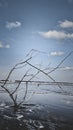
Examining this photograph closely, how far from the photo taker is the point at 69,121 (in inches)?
563

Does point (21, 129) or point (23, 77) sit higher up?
point (23, 77)

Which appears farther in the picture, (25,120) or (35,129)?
(25,120)

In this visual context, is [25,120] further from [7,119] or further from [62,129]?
[62,129]

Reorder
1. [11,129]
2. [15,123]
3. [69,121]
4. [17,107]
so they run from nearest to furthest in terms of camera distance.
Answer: [11,129]
[15,123]
[69,121]
[17,107]

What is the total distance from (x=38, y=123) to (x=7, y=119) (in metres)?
2.44

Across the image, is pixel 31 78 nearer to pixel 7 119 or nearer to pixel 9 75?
pixel 9 75

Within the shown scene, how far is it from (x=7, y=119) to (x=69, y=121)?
4.59 metres

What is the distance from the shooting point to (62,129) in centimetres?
1227

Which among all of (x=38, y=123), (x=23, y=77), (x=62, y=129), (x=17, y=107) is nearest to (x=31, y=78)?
(x=23, y=77)

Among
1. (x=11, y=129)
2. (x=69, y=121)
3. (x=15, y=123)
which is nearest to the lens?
(x=11, y=129)

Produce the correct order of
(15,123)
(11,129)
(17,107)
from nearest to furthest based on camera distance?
1. (11,129)
2. (15,123)
3. (17,107)

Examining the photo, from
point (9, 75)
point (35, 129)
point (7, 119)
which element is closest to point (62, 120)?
point (35, 129)

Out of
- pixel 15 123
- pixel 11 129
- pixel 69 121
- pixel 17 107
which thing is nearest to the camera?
pixel 11 129

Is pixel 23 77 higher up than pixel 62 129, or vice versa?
pixel 23 77
